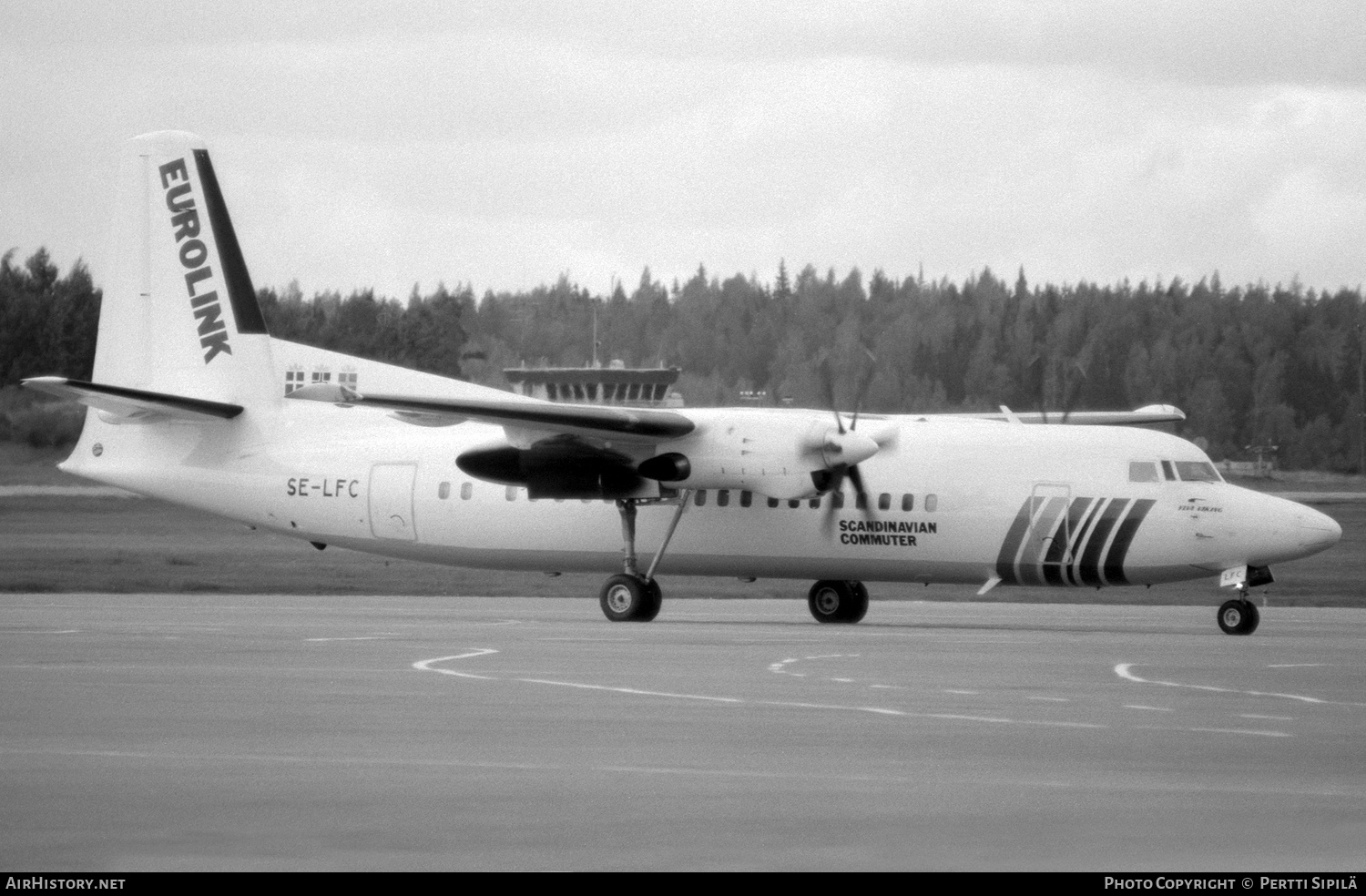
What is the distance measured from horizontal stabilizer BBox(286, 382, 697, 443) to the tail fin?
4.54 metres

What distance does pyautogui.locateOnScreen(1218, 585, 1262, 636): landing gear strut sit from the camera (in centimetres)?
2414

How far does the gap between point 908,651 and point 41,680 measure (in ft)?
29.9

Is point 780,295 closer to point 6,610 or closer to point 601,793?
point 6,610

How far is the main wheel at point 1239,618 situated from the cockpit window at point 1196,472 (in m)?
1.91

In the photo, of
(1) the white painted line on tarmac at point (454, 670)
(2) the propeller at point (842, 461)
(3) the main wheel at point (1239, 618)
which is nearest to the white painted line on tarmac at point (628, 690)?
(1) the white painted line on tarmac at point (454, 670)

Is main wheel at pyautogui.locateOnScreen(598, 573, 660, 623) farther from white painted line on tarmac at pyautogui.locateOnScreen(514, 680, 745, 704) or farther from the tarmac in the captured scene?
white painted line on tarmac at pyautogui.locateOnScreen(514, 680, 745, 704)

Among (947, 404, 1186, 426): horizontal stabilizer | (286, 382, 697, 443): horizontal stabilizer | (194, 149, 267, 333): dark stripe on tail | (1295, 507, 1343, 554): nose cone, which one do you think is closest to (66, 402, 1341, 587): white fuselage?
(1295, 507, 1343, 554): nose cone

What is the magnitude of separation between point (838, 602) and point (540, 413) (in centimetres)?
531

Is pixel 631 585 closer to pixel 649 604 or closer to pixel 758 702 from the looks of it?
pixel 649 604

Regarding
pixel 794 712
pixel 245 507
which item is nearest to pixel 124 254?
pixel 245 507

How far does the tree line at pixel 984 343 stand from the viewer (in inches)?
3044

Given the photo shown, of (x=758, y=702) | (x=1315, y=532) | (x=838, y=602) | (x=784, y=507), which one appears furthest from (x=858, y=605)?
(x=758, y=702)

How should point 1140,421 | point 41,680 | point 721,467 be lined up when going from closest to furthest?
point 41,680 → point 721,467 → point 1140,421

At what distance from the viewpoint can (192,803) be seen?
9664 mm
